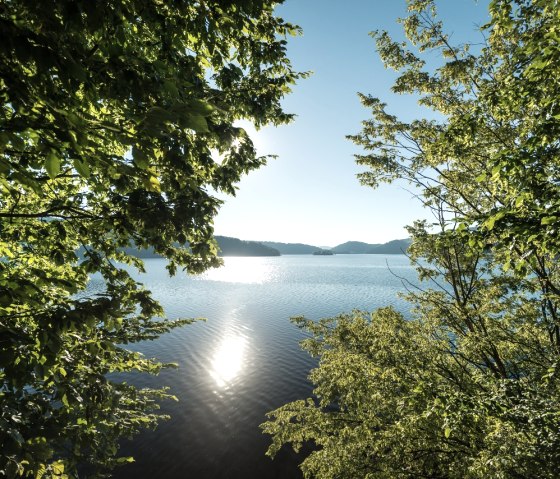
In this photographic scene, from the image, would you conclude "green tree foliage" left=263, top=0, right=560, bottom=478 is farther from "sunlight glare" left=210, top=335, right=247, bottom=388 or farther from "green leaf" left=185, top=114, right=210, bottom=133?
"sunlight glare" left=210, top=335, right=247, bottom=388

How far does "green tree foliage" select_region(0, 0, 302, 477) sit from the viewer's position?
2121 millimetres

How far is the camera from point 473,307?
508 inches

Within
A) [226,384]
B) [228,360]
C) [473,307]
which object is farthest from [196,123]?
[228,360]

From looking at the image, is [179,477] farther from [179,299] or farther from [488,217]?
[179,299]

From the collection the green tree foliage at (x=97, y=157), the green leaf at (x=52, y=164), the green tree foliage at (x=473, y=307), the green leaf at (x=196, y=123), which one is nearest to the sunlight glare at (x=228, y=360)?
the green tree foliage at (x=473, y=307)

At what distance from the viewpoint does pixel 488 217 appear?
4.60 meters

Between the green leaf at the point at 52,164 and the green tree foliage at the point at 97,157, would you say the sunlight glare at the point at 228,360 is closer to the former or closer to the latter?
the green tree foliage at the point at 97,157

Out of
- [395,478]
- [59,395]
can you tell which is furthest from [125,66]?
[395,478]

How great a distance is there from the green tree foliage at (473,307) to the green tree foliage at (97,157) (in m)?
4.38

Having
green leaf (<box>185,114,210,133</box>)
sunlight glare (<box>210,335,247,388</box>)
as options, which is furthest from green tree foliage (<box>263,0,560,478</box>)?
sunlight glare (<box>210,335,247,388</box>)

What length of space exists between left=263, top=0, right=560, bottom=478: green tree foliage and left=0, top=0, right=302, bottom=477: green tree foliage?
4.38 meters

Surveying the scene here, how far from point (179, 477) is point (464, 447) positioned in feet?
58.8

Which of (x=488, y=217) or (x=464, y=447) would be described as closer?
(x=488, y=217)

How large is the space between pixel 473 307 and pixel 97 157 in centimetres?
1503
